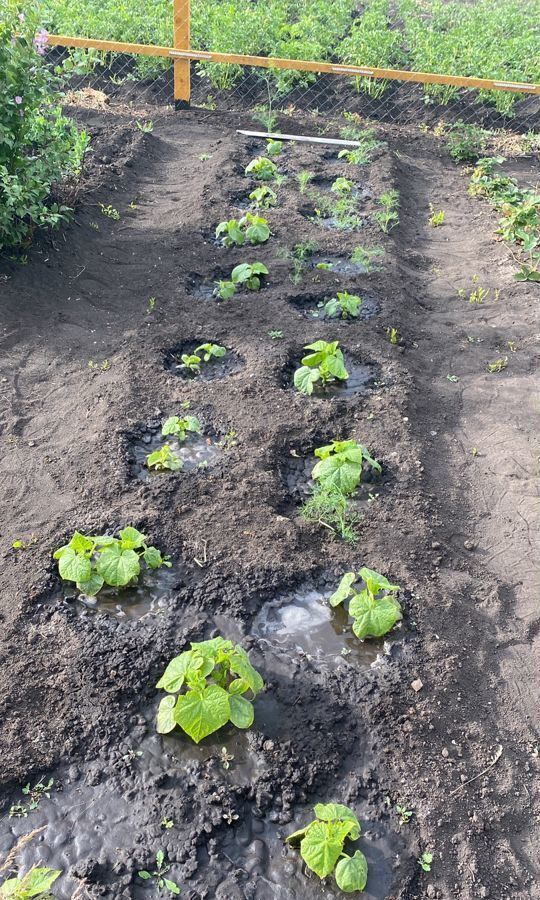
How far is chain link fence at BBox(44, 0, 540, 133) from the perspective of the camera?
412 inches

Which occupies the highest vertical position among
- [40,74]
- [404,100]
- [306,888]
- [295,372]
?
[40,74]

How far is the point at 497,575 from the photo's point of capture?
3.84 metres

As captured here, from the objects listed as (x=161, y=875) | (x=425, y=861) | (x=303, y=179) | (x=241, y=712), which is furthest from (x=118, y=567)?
(x=303, y=179)

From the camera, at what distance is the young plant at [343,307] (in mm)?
5715

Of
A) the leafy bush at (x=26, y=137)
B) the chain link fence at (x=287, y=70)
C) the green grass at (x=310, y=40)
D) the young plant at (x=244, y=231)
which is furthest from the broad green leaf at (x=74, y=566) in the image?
the green grass at (x=310, y=40)

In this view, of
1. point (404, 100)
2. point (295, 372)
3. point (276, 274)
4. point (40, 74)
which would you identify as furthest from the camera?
point (404, 100)

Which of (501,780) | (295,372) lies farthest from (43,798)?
(295,372)

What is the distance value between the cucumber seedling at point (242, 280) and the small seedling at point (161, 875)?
14.3ft

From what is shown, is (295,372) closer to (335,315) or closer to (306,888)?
(335,315)

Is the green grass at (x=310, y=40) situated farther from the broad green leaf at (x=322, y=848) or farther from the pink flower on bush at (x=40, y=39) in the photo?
the broad green leaf at (x=322, y=848)

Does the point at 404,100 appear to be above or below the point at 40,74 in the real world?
below

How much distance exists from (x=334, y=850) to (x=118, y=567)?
160 cm

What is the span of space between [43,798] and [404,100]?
10811mm

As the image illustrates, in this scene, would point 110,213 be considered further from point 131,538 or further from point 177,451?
point 131,538
